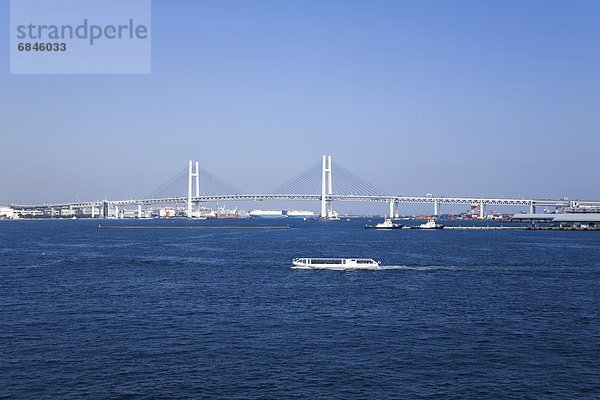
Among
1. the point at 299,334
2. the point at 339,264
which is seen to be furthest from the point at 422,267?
the point at 299,334

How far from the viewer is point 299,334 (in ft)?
76.9

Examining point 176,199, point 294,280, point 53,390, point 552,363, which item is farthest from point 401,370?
point 176,199

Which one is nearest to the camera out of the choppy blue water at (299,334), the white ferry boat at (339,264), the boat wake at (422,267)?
the choppy blue water at (299,334)

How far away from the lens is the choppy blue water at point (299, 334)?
17.4 meters

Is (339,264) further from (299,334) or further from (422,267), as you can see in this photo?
(299,334)

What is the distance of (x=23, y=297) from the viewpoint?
105ft

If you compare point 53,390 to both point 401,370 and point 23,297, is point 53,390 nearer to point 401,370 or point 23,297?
point 401,370

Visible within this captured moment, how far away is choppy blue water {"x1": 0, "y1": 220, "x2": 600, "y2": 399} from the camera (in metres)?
17.4

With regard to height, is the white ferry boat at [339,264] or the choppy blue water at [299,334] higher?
the white ferry boat at [339,264]

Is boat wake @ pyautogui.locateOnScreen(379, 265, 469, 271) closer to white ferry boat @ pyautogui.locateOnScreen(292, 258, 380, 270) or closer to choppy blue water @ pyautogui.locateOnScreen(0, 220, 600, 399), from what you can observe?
white ferry boat @ pyautogui.locateOnScreen(292, 258, 380, 270)

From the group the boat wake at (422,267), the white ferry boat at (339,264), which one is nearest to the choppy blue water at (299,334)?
the boat wake at (422,267)

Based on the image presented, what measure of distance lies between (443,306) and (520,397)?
43.2ft

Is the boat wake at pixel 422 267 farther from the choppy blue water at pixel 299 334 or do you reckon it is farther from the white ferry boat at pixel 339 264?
the choppy blue water at pixel 299 334

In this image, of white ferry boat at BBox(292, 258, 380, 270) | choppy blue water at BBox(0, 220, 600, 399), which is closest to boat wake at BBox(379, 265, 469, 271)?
white ferry boat at BBox(292, 258, 380, 270)
